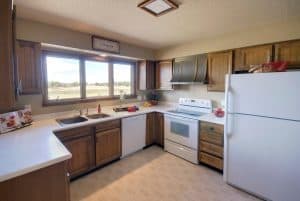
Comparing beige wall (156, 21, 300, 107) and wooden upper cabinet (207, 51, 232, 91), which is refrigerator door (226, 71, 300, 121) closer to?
wooden upper cabinet (207, 51, 232, 91)

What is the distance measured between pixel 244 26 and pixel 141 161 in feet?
9.58

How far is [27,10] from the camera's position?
2.03 meters

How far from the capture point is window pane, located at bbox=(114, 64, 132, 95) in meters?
3.77

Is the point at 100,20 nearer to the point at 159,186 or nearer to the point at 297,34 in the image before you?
the point at 159,186

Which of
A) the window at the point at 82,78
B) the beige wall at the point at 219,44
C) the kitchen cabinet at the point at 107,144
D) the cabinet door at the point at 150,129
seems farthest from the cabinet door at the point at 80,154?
the beige wall at the point at 219,44

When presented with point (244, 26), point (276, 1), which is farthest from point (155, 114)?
point (276, 1)

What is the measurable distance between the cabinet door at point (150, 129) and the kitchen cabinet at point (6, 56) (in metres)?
2.39

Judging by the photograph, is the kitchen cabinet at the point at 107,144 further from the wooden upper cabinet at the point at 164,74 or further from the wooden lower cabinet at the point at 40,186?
the wooden upper cabinet at the point at 164,74

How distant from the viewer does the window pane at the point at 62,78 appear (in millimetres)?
2742

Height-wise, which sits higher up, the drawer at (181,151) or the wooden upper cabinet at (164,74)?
the wooden upper cabinet at (164,74)

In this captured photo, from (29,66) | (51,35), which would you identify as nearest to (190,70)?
(51,35)

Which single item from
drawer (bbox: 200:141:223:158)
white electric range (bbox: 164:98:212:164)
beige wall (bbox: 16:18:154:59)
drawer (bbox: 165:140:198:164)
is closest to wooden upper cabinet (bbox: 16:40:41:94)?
beige wall (bbox: 16:18:154:59)

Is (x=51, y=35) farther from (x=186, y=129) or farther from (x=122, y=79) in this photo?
(x=186, y=129)

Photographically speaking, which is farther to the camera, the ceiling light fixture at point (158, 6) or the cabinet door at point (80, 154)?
the cabinet door at point (80, 154)
